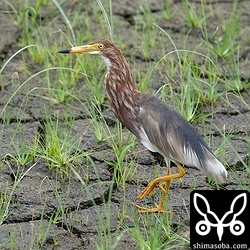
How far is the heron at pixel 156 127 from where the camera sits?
164 inches

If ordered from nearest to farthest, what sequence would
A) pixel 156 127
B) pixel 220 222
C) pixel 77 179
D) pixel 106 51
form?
pixel 220 222 → pixel 156 127 → pixel 106 51 → pixel 77 179

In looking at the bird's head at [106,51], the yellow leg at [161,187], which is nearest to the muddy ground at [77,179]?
the yellow leg at [161,187]

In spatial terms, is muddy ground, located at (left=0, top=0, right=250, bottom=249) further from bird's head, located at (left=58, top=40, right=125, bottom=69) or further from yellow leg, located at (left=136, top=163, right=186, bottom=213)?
bird's head, located at (left=58, top=40, right=125, bottom=69)

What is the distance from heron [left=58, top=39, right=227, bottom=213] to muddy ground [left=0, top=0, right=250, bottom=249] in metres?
0.13

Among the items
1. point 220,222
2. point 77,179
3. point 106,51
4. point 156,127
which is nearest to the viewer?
point 220,222

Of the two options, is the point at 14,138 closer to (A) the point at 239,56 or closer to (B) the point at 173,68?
(B) the point at 173,68

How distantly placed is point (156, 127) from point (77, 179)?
58 cm

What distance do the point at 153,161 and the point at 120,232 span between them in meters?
0.73

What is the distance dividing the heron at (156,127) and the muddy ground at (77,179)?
0.13 m

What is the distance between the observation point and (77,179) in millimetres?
4613

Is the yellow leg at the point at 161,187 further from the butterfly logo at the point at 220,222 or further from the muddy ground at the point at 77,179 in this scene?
the butterfly logo at the point at 220,222

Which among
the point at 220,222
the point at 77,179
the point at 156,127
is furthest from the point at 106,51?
the point at 220,222

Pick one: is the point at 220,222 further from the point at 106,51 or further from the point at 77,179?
the point at 106,51

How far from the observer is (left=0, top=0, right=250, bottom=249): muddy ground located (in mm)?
4172
